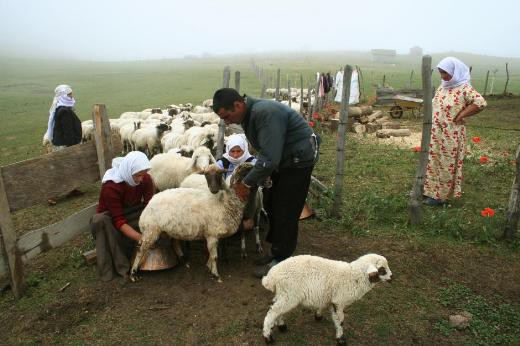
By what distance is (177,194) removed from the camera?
466cm

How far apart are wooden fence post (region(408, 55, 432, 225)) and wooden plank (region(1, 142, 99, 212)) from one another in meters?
4.54

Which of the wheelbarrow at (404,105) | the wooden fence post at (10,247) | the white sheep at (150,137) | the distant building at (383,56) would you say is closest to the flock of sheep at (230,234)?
the wooden fence post at (10,247)

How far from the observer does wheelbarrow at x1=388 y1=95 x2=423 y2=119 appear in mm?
16312

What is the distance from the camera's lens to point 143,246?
14.8 ft

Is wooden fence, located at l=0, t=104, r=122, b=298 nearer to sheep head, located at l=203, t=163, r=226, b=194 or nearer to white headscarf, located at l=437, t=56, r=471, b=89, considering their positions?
sheep head, located at l=203, t=163, r=226, b=194

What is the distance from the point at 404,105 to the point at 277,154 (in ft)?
48.3

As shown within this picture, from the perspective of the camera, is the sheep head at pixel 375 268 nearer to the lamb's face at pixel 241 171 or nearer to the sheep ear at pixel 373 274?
the sheep ear at pixel 373 274

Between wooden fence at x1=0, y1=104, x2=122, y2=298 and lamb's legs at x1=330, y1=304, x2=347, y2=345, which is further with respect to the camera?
wooden fence at x1=0, y1=104, x2=122, y2=298

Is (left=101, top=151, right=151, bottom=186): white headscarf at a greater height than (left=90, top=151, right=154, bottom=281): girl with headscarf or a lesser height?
greater

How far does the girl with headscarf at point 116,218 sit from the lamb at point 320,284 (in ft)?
6.49

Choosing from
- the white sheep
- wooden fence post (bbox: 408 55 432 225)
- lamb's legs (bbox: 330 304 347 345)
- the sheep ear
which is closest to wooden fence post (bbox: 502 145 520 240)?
wooden fence post (bbox: 408 55 432 225)

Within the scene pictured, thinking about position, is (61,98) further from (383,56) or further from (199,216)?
(383,56)

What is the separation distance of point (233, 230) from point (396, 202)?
322 centimetres

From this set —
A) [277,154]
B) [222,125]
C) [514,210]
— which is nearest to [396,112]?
[222,125]
